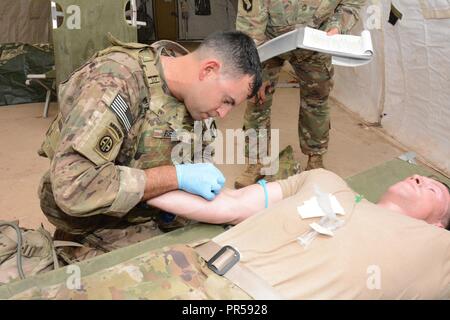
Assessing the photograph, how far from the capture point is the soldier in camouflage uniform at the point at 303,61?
2559 mm

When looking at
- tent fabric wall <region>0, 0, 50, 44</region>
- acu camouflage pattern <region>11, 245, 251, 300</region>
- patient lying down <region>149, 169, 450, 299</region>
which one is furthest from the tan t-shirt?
tent fabric wall <region>0, 0, 50, 44</region>

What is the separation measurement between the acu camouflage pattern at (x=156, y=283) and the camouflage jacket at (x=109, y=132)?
19cm

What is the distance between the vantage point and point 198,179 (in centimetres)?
158

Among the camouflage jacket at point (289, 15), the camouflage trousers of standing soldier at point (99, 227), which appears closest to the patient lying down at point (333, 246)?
the camouflage trousers of standing soldier at point (99, 227)

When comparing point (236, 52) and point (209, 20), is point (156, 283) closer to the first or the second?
point (236, 52)

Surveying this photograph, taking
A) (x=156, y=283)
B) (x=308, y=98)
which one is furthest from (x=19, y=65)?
(x=156, y=283)

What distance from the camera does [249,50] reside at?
4.94 ft

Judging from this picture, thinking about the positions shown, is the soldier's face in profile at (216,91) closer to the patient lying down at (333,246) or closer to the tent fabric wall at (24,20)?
the patient lying down at (333,246)

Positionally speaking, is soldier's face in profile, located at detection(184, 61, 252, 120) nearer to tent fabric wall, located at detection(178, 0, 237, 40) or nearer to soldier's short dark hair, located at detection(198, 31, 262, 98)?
soldier's short dark hair, located at detection(198, 31, 262, 98)

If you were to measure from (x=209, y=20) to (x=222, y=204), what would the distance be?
6.49 metres

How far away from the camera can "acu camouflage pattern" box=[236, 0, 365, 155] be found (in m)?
2.56

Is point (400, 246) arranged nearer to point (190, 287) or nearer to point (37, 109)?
point (190, 287)

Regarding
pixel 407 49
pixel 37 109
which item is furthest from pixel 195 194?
pixel 37 109

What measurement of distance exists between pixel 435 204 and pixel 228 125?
2.46m
